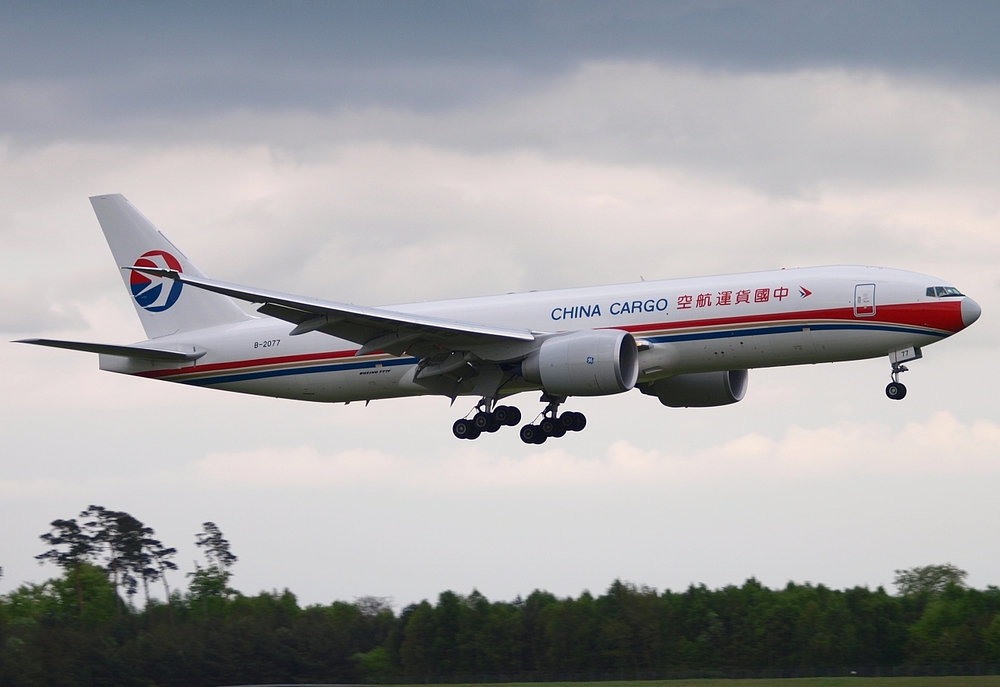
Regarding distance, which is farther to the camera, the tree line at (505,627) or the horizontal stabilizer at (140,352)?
the tree line at (505,627)

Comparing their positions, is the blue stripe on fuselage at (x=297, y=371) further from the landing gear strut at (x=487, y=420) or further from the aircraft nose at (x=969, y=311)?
the aircraft nose at (x=969, y=311)

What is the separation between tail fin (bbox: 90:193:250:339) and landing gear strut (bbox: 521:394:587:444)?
12.0 m

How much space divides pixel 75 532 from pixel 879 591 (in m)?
65.4

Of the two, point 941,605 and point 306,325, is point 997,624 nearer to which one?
point 941,605

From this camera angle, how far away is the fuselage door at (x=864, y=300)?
127 ft

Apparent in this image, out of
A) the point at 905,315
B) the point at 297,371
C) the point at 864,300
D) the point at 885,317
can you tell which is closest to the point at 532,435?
the point at 297,371

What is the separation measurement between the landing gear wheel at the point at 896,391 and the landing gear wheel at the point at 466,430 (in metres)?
12.9

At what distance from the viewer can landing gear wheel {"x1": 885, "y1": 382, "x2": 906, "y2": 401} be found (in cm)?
3922

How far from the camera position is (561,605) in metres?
105

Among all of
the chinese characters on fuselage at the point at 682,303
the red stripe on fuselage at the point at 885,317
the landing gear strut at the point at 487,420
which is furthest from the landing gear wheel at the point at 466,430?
the red stripe on fuselage at the point at 885,317

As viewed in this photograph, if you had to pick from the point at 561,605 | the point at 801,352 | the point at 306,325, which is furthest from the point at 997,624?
the point at 306,325

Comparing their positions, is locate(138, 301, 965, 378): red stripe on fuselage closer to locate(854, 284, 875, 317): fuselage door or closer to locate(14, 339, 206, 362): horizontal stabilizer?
locate(854, 284, 875, 317): fuselage door

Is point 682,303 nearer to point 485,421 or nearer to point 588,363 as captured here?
point 588,363

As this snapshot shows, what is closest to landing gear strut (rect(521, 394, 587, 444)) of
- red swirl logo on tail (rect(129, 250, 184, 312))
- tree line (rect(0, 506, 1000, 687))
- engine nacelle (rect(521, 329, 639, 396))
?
engine nacelle (rect(521, 329, 639, 396))
